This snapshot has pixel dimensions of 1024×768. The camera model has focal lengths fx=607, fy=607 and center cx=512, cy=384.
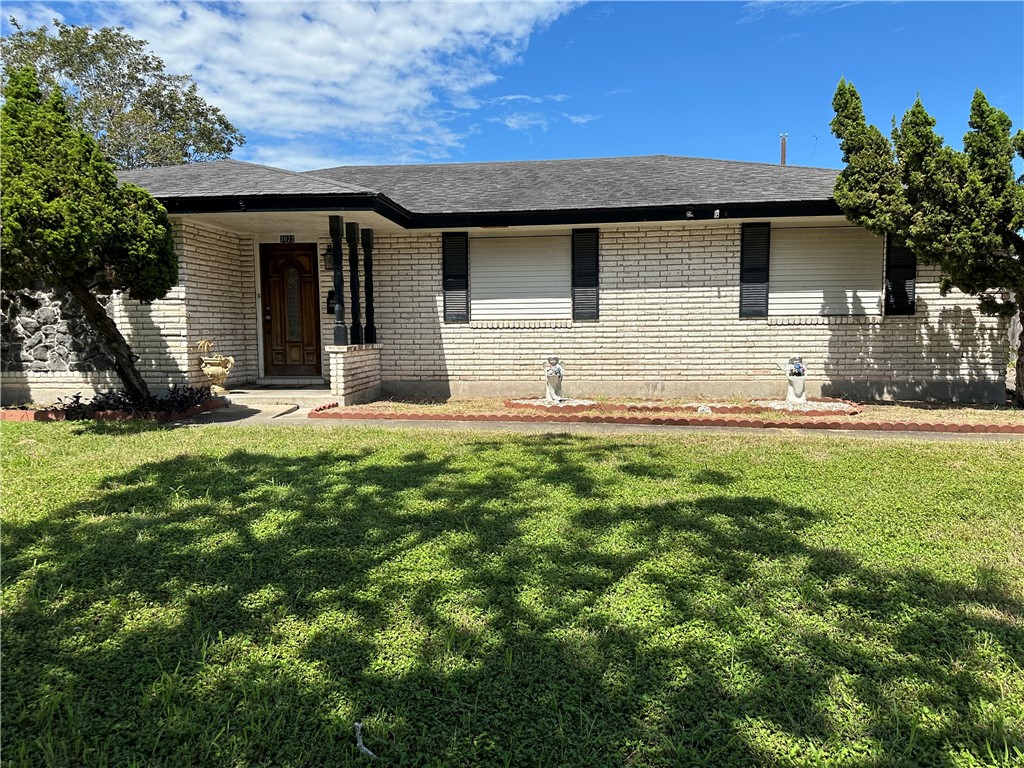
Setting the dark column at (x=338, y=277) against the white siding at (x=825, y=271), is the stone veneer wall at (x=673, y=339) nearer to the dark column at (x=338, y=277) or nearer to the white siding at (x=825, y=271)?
the white siding at (x=825, y=271)

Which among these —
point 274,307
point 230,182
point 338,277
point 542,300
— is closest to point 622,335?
point 542,300

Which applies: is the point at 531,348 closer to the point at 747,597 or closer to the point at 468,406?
the point at 468,406

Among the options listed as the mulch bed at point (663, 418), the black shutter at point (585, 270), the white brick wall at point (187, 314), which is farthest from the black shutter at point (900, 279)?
the white brick wall at point (187, 314)

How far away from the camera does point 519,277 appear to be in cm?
1056

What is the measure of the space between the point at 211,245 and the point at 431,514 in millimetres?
7932

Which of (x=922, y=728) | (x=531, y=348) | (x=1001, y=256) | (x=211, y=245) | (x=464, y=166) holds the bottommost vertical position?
(x=922, y=728)

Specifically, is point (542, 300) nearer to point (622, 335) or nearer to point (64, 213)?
point (622, 335)

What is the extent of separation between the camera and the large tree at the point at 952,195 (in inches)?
303

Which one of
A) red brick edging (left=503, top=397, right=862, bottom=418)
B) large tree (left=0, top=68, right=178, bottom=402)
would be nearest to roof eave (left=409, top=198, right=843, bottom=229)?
red brick edging (left=503, top=397, right=862, bottom=418)

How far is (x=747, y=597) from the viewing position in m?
2.97

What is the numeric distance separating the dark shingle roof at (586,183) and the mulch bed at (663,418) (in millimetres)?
3300

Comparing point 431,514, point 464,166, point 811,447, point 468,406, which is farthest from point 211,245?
point 811,447

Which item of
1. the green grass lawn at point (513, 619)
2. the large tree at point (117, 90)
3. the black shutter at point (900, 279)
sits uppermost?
the large tree at point (117, 90)

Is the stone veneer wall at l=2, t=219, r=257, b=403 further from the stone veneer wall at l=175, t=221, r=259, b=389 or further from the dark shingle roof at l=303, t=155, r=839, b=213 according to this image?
the dark shingle roof at l=303, t=155, r=839, b=213
